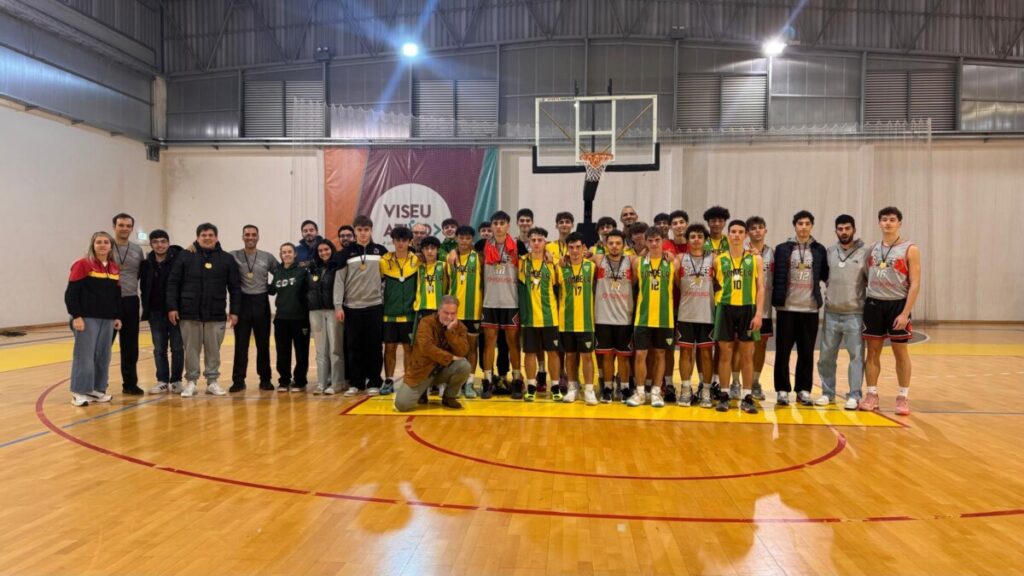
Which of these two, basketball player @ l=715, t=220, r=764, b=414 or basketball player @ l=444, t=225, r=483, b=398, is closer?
basketball player @ l=715, t=220, r=764, b=414

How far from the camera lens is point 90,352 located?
595cm

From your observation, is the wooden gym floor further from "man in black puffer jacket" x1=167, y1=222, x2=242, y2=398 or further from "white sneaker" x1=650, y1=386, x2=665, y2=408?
"man in black puffer jacket" x1=167, y1=222, x2=242, y2=398

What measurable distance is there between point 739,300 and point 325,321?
4.16 metres

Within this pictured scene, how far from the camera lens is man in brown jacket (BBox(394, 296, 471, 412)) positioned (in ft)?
18.4

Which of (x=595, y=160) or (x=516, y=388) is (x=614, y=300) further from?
(x=595, y=160)

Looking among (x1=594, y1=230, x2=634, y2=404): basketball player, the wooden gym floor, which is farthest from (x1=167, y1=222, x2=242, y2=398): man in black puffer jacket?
(x1=594, y1=230, x2=634, y2=404): basketball player

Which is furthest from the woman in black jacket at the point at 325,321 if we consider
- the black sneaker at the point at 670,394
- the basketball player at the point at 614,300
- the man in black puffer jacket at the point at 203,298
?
the black sneaker at the point at 670,394

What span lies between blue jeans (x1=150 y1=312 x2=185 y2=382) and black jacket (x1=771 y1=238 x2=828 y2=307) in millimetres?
6154

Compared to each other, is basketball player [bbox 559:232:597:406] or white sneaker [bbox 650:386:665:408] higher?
basketball player [bbox 559:232:597:406]

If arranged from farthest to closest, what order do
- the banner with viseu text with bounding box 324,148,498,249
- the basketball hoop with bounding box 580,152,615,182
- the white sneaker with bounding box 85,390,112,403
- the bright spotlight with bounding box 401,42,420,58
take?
the bright spotlight with bounding box 401,42,420,58, the banner with viseu text with bounding box 324,148,498,249, the basketball hoop with bounding box 580,152,615,182, the white sneaker with bounding box 85,390,112,403

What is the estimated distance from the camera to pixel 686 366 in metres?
5.94

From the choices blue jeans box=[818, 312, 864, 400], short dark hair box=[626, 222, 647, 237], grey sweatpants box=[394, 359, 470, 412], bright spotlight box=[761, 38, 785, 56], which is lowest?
grey sweatpants box=[394, 359, 470, 412]

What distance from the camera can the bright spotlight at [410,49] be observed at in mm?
16062

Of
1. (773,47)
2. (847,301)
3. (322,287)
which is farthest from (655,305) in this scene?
(773,47)
